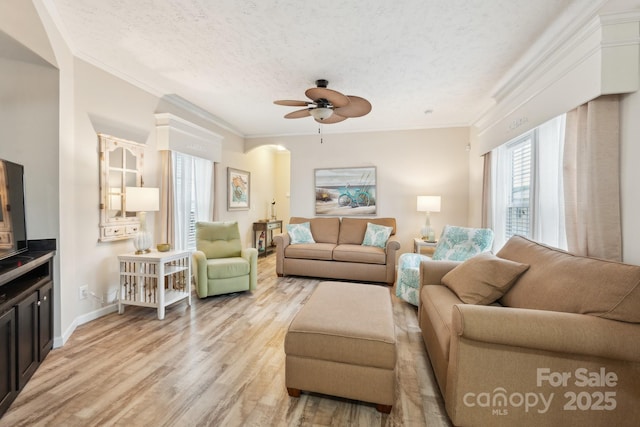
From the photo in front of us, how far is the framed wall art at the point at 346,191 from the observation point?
5.08m

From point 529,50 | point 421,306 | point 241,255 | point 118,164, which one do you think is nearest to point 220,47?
point 118,164

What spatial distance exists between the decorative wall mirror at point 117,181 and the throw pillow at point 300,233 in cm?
226

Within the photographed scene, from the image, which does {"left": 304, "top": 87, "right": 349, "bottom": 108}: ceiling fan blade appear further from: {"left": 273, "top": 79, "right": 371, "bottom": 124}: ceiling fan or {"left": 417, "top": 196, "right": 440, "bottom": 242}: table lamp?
{"left": 417, "top": 196, "right": 440, "bottom": 242}: table lamp

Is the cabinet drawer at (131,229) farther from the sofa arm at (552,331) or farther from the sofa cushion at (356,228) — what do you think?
the sofa arm at (552,331)

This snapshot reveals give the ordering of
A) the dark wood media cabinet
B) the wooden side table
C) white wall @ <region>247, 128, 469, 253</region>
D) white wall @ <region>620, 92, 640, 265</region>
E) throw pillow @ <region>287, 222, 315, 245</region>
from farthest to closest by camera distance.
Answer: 1. the wooden side table
2. white wall @ <region>247, 128, 469, 253</region>
3. throw pillow @ <region>287, 222, 315, 245</region>
4. white wall @ <region>620, 92, 640, 265</region>
5. the dark wood media cabinet

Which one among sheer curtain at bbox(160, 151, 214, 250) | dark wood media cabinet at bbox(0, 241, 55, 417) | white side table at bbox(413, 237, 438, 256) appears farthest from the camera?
white side table at bbox(413, 237, 438, 256)

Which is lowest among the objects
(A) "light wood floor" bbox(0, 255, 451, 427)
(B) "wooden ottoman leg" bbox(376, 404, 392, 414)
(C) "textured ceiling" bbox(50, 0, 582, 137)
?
(A) "light wood floor" bbox(0, 255, 451, 427)

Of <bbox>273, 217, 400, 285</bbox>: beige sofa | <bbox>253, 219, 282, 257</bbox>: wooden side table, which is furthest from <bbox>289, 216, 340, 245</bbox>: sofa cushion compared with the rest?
<bbox>253, 219, 282, 257</bbox>: wooden side table

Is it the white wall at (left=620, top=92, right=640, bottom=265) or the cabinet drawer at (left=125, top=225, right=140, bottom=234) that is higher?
the white wall at (left=620, top=92, right=640, bottom=265)

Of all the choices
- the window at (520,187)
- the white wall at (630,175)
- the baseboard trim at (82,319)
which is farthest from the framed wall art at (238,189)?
the white wall at (630,175)

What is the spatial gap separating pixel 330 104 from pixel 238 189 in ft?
10.4

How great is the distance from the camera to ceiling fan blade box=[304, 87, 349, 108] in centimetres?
237

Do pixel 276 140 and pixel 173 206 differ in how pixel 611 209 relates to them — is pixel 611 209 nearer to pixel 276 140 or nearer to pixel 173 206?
pixel 173 206

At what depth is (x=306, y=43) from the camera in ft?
7.75
